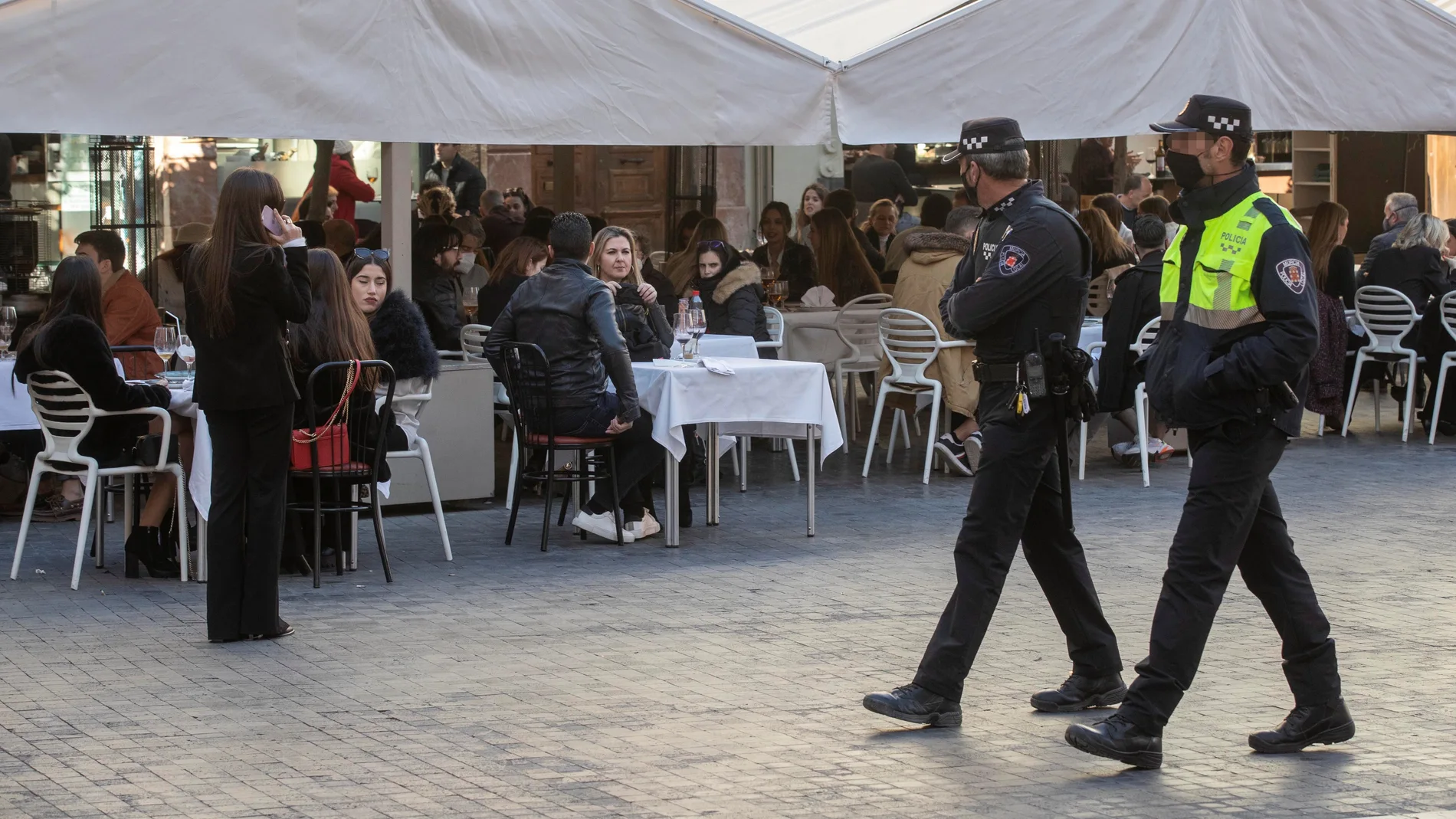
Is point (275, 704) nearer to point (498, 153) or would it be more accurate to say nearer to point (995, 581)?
point (995, 581)

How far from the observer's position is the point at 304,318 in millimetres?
7105

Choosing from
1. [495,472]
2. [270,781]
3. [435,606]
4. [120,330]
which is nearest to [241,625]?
[435,606]

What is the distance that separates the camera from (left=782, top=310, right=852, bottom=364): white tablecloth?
40.9ft

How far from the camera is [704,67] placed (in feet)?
32.0

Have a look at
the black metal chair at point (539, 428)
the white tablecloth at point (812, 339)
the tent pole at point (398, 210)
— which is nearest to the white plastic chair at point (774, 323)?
the white tablecloth at point (812, 339)

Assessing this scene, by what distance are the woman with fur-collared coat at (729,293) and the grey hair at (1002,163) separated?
5.60m

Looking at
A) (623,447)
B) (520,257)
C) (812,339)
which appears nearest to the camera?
(623,447)

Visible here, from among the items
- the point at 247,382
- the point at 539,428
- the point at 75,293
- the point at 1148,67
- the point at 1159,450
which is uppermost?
the point at 1148,67

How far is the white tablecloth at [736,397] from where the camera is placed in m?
9.04

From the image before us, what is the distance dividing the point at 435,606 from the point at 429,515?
2454 mm

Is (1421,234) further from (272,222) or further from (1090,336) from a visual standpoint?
(272,222)

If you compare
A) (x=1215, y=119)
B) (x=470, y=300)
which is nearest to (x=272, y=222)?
(x=1215, y=119)

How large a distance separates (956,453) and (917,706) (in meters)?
5.87

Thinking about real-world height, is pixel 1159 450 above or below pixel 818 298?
below
